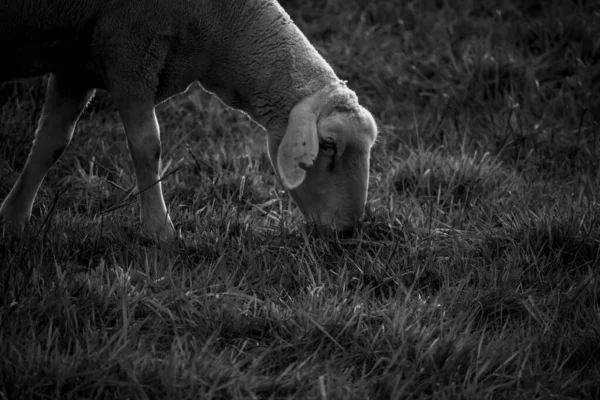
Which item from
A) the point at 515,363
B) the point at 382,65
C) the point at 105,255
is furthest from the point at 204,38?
the point at 382,65

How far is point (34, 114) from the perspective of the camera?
165 inches

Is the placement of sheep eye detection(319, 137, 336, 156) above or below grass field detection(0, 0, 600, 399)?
above

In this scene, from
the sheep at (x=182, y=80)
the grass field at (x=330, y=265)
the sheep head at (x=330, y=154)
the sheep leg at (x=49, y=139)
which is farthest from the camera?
the sheep leg at (x=49, y=139)

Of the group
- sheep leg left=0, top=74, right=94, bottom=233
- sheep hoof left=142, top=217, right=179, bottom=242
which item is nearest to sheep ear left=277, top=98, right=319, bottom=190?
sheep hoof left=142, top=217, right=179, bottom=242

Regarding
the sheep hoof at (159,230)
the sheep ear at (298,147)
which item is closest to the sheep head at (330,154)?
the sheep ear at (298,147)

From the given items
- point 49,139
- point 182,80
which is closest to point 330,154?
point 182,80

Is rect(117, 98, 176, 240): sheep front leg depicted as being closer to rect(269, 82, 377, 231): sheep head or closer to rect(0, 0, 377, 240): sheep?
rect(0, 0, 377, 240): sheep

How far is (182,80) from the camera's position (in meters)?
3.24

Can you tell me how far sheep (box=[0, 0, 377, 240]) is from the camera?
2957 millimetres

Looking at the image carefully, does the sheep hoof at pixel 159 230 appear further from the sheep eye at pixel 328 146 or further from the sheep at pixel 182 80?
the sheep eye at pixel 328 146

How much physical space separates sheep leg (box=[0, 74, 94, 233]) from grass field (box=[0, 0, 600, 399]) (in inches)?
5.0

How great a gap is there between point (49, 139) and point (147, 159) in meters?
0.55

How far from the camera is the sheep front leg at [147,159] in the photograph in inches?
122

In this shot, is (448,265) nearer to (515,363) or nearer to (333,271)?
(333,271)
